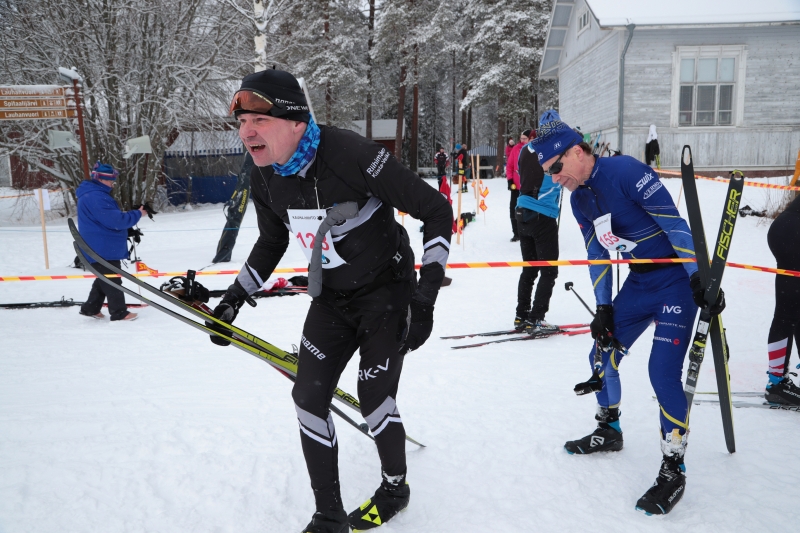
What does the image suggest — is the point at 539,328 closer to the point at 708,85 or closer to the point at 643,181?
the point at 643,181

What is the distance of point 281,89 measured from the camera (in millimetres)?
2258

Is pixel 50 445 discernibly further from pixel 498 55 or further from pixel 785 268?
pixel 498 55

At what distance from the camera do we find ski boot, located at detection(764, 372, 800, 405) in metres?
3.90

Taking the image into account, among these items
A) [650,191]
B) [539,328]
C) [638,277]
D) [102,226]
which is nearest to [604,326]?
[638,277]

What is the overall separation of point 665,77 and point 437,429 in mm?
15768

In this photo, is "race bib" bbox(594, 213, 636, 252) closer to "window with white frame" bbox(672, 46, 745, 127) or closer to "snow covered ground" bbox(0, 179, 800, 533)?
"snow covered ground" bbox(0, 179, 800, 533)

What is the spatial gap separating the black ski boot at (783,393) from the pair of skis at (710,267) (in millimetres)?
1109

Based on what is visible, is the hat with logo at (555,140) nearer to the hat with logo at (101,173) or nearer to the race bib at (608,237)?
the race bib at (608,237)

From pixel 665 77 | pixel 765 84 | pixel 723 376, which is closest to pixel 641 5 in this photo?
pixel 665 77

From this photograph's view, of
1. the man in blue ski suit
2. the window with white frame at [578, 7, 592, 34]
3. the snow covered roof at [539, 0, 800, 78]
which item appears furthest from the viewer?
the window with white frame at [578, 7, 592, 34]

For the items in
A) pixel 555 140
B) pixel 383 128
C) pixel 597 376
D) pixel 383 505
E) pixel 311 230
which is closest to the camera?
pixel 311 230

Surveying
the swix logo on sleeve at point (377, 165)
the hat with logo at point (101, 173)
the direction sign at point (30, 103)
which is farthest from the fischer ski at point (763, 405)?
the direction sign at point (30, 103)

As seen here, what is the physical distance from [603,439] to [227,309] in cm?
235

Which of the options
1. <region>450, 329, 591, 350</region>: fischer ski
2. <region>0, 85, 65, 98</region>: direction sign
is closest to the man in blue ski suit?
<region>450, 329, 591, 350</region>: fischer ski
